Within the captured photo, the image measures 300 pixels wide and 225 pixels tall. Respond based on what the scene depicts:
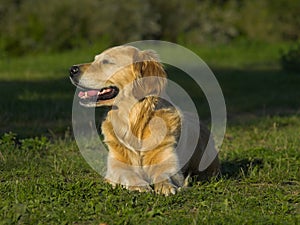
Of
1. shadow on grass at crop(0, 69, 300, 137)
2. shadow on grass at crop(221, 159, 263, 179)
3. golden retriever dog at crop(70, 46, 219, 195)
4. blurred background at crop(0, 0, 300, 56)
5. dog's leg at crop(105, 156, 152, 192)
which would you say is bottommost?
blurred background at crop(0, 0, 300, 56)

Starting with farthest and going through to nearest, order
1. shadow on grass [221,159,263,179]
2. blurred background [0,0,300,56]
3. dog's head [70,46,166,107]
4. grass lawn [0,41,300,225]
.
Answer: blurred background [0,0,300,56]
shadow on grass [221,159,263,179]
dog's head [70,46,166,107]
grass lawn [0,41,300,225]

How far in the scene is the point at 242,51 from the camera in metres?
27.9

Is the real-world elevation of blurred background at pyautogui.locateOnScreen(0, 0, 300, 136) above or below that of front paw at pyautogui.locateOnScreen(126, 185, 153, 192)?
below

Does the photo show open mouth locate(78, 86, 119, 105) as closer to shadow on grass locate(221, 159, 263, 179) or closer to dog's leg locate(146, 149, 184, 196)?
dog's leg locate(146, 149, 184, 196)

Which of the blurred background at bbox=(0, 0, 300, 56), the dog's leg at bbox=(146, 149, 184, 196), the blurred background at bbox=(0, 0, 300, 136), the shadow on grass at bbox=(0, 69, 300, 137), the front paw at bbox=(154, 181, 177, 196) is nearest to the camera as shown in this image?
the front paw at bbox=(154, 181, 177, 196)

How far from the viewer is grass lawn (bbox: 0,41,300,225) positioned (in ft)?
17.3

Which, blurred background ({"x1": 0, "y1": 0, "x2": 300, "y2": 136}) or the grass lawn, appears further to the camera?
blurred background ({"x1": 0, "y1": 0, "x2": 300, "y2": 136})

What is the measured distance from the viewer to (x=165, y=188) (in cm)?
605

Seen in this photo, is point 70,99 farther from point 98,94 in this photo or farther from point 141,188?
point 141,188

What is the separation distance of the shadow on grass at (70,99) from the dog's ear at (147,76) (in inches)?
116

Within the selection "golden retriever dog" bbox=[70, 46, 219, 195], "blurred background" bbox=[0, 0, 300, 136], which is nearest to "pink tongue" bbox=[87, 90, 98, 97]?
"golden retriever dog" bbox=[70, 46, 219, 195]

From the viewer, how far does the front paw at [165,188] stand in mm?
5996

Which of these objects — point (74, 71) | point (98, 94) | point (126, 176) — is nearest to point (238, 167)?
point (126, 176)

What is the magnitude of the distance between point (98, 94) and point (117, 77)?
0.25 metres
